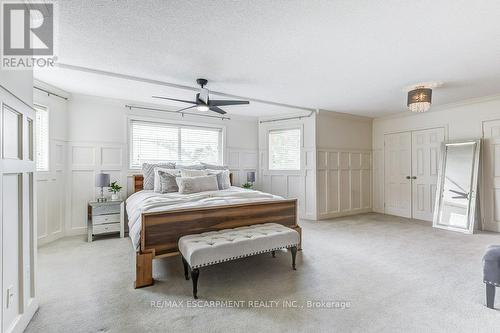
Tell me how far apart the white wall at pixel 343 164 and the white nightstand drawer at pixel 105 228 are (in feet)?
13.5

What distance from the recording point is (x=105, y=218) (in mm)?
3961

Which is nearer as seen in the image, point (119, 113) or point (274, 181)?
point (119, 113)

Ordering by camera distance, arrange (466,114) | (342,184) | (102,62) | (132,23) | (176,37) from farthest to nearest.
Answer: (342,184) < (466,114) < (102,62) < (176,37) < (132,23)

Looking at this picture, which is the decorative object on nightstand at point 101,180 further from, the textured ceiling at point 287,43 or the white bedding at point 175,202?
the textured ceiling at point 287,43

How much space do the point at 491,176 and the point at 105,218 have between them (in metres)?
7.10

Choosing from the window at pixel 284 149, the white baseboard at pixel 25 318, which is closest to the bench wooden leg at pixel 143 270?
the white baseboard at pixel 25 318

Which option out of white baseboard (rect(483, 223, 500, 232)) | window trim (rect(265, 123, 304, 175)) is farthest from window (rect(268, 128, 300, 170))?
white baseboard (rect(483, 223, 500, 232))

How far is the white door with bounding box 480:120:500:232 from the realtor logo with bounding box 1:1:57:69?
6665mm

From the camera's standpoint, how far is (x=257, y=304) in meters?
2.09

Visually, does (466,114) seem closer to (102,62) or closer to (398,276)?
(398,276)

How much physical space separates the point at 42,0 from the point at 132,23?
0.61m

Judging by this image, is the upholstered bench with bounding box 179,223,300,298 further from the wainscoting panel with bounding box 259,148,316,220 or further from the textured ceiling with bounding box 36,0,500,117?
the wainscoting panel with bounding box 259,148,316,220

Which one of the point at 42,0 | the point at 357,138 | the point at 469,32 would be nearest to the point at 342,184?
the point at 357,138

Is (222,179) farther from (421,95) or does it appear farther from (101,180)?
(421,95)
